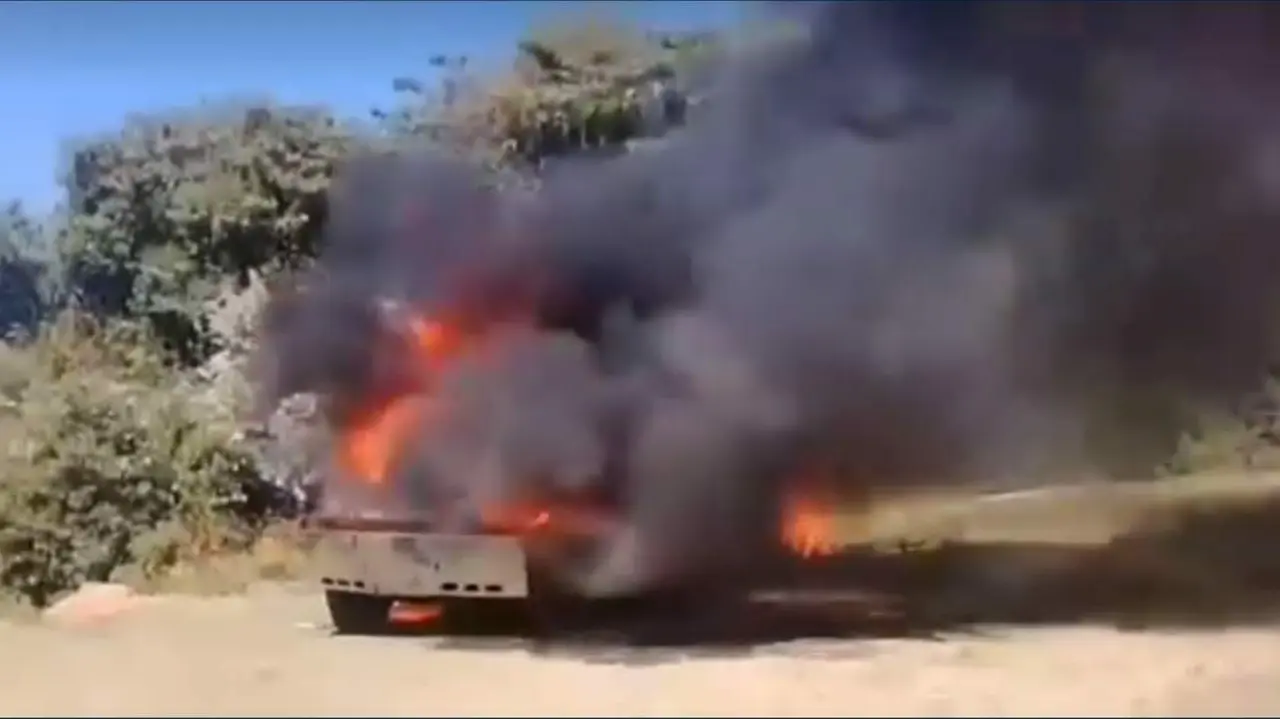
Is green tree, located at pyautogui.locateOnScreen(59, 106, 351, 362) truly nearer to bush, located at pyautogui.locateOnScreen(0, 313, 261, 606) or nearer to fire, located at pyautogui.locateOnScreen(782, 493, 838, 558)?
bush, located at pyautogui.locateOnScreen(0, 313, 261, 606)

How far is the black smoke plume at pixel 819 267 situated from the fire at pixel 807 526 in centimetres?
20

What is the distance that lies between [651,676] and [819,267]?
346 cm

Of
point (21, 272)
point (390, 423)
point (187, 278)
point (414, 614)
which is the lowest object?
point (21, 272)

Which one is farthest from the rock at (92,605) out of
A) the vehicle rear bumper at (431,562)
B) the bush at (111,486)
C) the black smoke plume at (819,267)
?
the vehicle rear bumper at (431,562)

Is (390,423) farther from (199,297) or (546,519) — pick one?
(199,297)

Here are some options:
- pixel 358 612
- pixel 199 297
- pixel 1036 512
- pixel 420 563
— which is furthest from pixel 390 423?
pixel 199 297

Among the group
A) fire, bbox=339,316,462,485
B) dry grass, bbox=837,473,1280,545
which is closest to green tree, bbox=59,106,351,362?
dry grass, bbox=837,473,1280,545

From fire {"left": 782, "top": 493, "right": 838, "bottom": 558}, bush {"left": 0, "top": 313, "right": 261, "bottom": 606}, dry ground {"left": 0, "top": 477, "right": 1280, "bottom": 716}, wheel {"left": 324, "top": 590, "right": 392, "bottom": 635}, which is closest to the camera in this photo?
dry ground {"left": 0, "top": 477, "right": 1280, "bottom": 716}

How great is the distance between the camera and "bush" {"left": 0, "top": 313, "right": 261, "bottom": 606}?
15.7 meters

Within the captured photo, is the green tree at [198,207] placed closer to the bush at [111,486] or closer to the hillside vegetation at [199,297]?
the hillside vegetation at [199,297]

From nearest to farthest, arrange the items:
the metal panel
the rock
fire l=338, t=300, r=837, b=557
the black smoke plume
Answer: the metal panel < fire l=338, t=300, r=837, b=557 < the black smoke plume < the rock

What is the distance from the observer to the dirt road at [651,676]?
791 centimetres

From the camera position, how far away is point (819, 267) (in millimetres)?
11352

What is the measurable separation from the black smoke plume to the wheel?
982 millimetres
